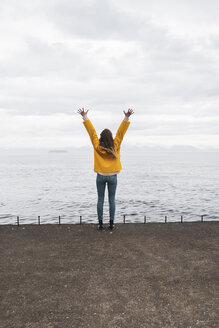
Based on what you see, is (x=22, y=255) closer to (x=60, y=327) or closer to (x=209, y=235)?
(x=60, y=327)

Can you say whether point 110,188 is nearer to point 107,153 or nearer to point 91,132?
point 107,153

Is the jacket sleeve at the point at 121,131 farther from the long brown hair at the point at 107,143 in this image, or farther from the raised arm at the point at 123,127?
the long brown hair at the point at 107,143

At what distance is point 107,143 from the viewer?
5.86 m

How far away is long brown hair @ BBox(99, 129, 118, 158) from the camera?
19.2 ft

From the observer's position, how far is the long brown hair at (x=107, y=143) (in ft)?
19.2

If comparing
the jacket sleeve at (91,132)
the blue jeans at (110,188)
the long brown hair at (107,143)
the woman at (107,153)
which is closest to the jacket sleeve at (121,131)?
the woman at (107,153)

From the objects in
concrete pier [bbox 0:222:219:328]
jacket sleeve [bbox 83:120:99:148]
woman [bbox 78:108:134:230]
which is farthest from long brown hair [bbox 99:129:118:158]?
concrete pier [bbox 0:222:219:328]

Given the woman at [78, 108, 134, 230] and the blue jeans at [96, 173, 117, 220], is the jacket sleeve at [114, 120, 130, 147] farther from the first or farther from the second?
the blue jeans at [96, 173, 117, 220]

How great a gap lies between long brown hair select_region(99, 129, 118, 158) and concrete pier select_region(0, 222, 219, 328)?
1.79 m

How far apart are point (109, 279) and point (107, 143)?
9.99 ft

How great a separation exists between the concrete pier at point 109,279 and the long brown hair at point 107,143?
A: 1.79 m

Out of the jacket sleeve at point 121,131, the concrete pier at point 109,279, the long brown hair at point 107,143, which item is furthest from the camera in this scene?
the jacket sleeve at point 121,131

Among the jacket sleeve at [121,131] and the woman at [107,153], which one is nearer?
the woman at [107,153]

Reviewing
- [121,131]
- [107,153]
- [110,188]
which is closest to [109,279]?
[110,188]
